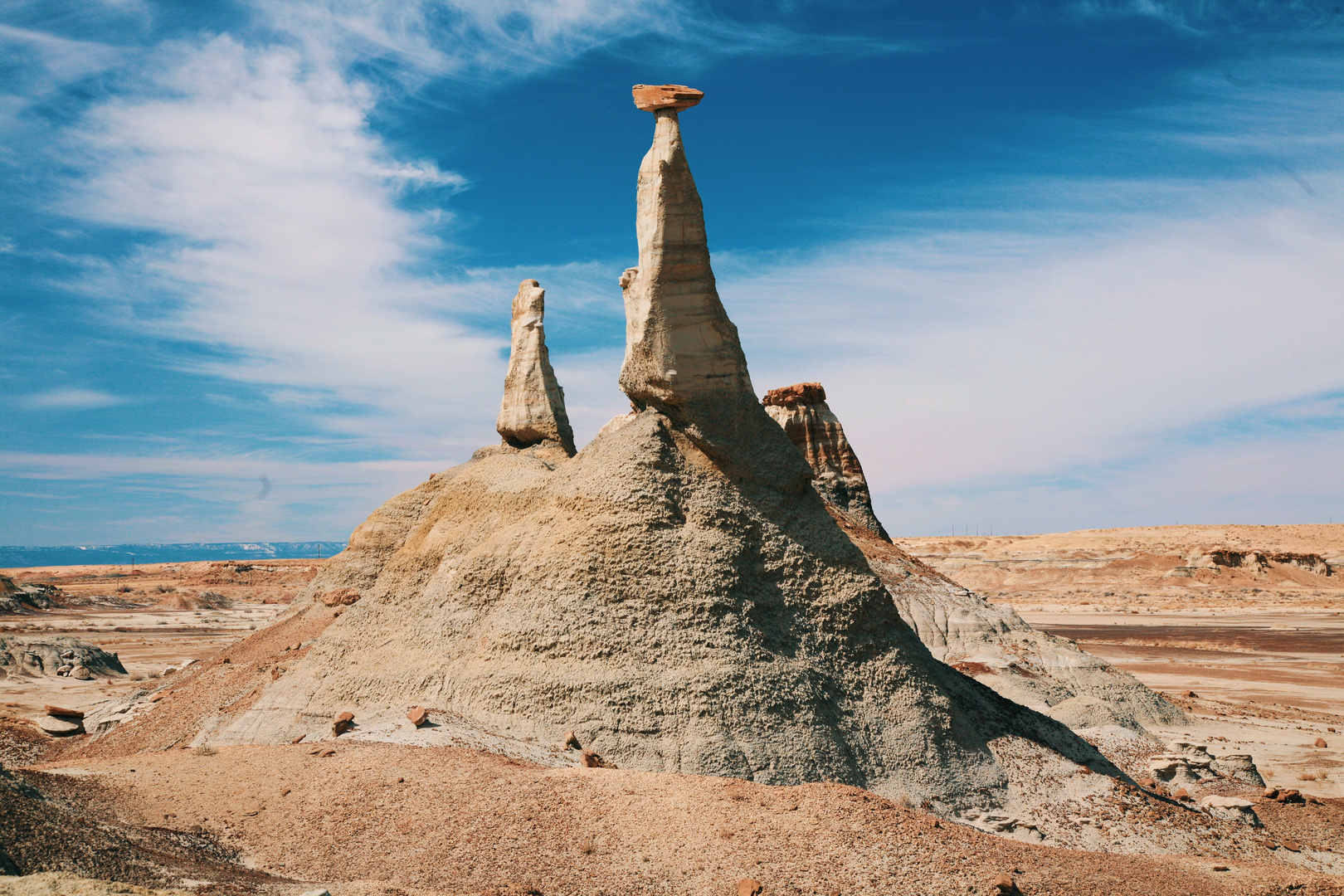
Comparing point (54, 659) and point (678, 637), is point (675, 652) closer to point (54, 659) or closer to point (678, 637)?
point (678, 637)

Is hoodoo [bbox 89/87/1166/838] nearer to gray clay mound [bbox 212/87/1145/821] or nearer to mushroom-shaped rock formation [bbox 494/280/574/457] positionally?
gray clay mound [bbox 212/87/1145/821]

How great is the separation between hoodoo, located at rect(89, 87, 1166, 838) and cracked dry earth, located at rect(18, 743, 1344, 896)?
1066 mm

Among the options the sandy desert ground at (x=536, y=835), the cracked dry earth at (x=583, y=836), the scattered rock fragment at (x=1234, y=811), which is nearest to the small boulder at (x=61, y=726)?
the sandy desert ground at (x=536, y=835)

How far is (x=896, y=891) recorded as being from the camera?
691cm

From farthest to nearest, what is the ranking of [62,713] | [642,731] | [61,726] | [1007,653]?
1. [1007,653]
2. [62,713]
3. [61,726]
4. [642,731]

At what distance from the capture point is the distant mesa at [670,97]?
11742 mm

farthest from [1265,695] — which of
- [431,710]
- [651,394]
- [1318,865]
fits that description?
[431,710]

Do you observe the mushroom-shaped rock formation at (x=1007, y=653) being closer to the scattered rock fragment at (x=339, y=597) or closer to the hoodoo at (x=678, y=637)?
the hoodoo at (x=678, y=637)

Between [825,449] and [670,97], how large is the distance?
19.3m

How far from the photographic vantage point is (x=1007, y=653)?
70.3ft

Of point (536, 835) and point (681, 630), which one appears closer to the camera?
point (536, 835)

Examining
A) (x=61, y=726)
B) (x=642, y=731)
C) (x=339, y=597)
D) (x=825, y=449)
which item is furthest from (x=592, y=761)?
(x=825, y=449)

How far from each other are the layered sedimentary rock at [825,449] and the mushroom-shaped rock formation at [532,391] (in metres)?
11.6

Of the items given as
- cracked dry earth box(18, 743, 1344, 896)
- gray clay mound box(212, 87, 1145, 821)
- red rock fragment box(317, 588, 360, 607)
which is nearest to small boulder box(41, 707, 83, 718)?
red rock fragment box(317, 588, 360, 607)
